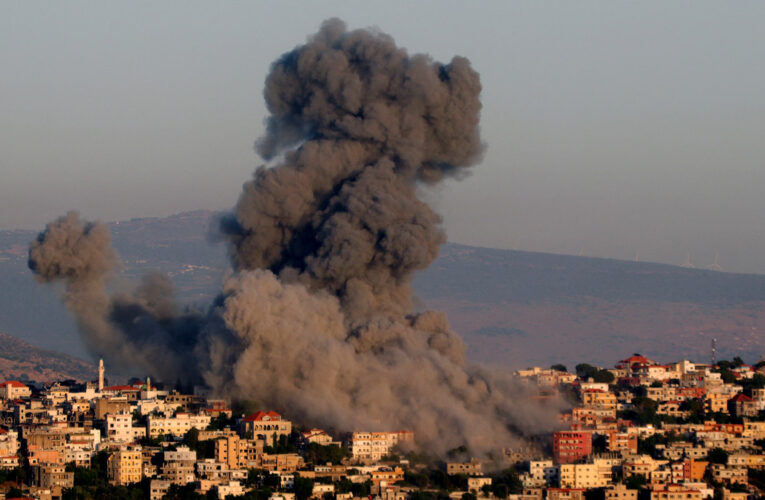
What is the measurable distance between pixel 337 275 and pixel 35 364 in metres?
66.7

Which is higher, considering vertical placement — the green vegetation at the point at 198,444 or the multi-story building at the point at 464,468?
the green vegetation at the point at 198,444

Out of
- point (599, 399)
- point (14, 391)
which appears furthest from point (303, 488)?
point (14, 391)

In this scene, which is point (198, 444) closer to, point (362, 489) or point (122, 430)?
point (122, 430)

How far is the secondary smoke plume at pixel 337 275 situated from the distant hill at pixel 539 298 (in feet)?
188

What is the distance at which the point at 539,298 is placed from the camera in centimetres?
16700

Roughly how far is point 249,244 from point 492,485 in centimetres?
1527

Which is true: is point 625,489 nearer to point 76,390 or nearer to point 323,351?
point 323,351

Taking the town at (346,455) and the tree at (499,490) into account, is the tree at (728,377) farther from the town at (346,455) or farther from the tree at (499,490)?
the tree at (499,490)

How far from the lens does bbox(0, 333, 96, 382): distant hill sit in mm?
124125

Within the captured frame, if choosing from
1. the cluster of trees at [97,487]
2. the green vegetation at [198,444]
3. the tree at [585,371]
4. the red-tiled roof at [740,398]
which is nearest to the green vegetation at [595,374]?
the tree at [585,371]

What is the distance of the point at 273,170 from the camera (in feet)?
233

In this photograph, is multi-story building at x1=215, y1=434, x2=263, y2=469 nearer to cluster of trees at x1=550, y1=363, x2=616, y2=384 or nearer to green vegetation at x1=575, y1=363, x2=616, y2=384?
green vegetation at x1=575, y1=363, x2=616, y2=384

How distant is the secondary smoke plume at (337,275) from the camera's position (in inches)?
2589

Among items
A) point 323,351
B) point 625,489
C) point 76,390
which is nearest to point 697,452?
point 625,489
